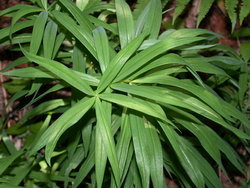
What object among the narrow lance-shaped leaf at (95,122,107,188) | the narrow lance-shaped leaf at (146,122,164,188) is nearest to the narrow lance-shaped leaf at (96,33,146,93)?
the narrow lance-shaped leaf at (95,122,107,188)

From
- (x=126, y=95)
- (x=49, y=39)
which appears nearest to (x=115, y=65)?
(x=126, y=95)

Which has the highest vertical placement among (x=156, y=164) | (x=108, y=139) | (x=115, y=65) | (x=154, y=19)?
(x=154, y=19)

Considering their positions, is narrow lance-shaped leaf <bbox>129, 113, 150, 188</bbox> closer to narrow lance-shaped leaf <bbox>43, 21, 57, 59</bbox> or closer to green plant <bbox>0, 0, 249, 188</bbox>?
green plant <bbox>0, 0, 249, 188</bbox>

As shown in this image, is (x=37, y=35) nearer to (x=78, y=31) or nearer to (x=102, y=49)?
(x=78, y=31)

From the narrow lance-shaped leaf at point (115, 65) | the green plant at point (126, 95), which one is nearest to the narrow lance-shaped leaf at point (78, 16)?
the green plant at point (126, 95)

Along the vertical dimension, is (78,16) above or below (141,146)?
above

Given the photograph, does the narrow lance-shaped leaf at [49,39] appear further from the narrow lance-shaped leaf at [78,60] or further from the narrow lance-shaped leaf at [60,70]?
the narrow lance-shaped leaf at [60,70]
